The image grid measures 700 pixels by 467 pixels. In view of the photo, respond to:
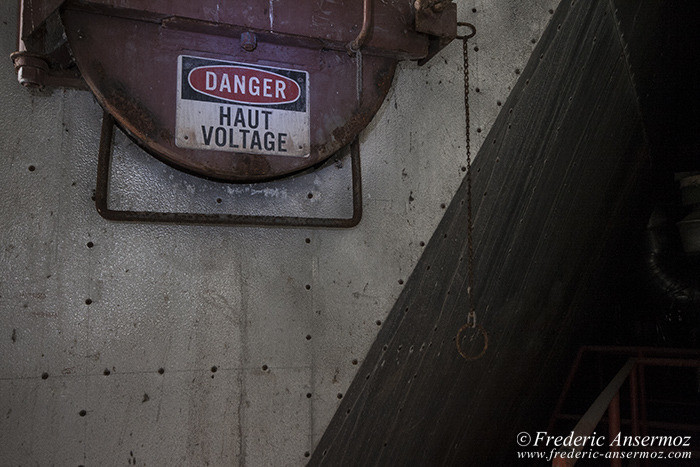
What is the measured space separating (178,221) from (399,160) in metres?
0.78

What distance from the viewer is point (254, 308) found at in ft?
5.28

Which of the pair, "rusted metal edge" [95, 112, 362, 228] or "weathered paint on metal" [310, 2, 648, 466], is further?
"weathered paint on metal" [310, 2, 648, 466]

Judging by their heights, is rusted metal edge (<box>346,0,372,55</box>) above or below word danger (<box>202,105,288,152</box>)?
above

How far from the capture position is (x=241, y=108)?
1517 mm

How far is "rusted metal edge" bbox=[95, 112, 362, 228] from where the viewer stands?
1.44 meters

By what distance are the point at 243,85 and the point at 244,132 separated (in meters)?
0.14

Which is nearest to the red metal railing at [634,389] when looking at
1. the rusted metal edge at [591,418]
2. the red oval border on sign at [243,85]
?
the rusted metal edge at [591,418]

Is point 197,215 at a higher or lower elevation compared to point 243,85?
lower

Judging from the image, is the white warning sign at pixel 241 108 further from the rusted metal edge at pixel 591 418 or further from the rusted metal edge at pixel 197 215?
the rusted metal edge at pixel 591 418

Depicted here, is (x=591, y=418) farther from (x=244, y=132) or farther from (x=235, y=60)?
(x=235, y=60)

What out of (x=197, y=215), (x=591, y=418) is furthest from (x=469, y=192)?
(x=591, y=418)

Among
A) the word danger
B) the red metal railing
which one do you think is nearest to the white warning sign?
the word danger

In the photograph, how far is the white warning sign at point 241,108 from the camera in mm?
1458

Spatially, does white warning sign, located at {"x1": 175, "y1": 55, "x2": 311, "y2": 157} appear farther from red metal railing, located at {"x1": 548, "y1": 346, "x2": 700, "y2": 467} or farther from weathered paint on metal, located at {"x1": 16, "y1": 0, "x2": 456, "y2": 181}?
red metal railing, located at {"x1": 548, "y1": 346, "x2": 700, "y2": 467}
